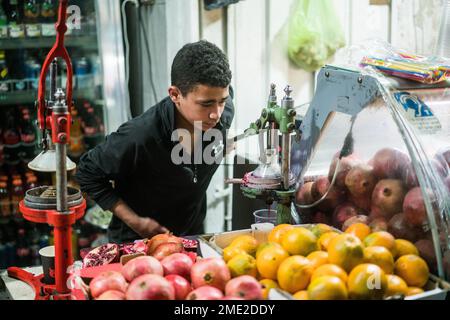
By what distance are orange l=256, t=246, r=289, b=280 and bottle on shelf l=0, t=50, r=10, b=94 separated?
8.75 feet

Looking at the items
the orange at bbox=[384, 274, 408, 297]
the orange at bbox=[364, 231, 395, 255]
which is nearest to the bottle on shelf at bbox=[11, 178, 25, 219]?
the orange at bbox=[364, 231, 395, 255]

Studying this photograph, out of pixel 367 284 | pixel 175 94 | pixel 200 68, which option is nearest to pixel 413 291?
pixel 367 284

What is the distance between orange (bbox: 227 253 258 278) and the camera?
60.3 inches

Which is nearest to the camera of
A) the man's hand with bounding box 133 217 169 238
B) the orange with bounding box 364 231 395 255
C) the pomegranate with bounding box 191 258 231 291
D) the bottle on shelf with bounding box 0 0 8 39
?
the pomegranate with bounding box 191 258 231 291

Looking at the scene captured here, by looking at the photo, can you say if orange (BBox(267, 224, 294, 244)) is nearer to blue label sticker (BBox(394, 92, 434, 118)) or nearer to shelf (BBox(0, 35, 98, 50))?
blue label sticker (BBox(394, 92, 434, 118))

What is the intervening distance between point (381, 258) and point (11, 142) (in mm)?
2989

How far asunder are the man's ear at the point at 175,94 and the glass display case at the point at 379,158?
1.83 ft

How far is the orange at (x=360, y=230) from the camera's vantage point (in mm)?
1687

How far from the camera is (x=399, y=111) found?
68.9 inches

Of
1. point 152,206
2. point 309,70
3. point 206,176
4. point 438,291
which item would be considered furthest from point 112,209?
point 309,70

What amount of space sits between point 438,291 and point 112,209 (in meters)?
1.43

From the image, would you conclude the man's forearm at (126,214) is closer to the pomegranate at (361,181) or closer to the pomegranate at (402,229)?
the pomegranate at (361,181)

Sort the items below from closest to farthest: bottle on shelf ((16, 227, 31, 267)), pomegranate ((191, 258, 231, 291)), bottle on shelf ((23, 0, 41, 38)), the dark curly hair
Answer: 1. pomegranate ((191, 258, 231, 291))
2. the dark curly hair
3. bottle on shelf ((23, 0, 41, 38))
4. bottle on shelf ((16, 227, 31, 267))
